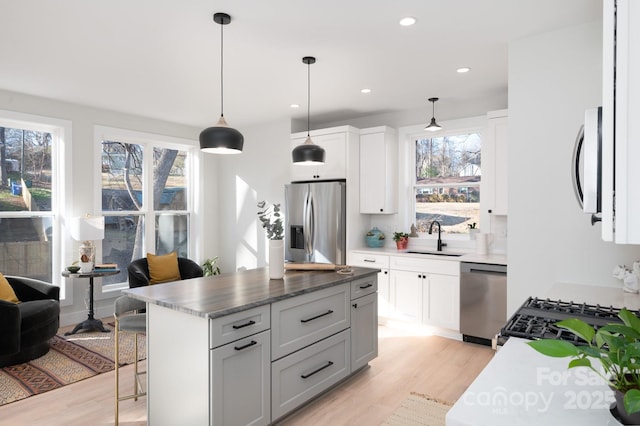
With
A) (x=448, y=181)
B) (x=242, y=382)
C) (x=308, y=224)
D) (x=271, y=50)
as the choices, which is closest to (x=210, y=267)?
(x=308, y=224)

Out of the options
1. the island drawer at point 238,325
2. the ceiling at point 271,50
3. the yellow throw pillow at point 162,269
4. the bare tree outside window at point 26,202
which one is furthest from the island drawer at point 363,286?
the bare tree outside window at point 26,202

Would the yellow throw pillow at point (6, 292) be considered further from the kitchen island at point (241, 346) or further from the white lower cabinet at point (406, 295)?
the white lower cabinet at point (406, 295)

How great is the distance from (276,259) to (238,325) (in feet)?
→ 2.68

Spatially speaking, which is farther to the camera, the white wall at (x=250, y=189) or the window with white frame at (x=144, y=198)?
the white wall at (x=250, y=189)

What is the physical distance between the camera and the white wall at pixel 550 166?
2.63 meters

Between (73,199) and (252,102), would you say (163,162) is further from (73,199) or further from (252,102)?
(252,102)

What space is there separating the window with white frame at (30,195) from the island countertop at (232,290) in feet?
9.68

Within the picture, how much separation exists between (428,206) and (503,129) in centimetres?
138

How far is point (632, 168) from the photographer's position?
0.75 m

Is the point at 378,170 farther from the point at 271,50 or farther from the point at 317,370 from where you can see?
the point at 317,370

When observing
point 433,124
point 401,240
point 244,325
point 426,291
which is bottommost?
point 426,291

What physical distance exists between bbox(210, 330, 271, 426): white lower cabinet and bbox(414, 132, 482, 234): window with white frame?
3.25 m

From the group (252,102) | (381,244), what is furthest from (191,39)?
(381,244)

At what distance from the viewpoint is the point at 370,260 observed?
15.8 ft
